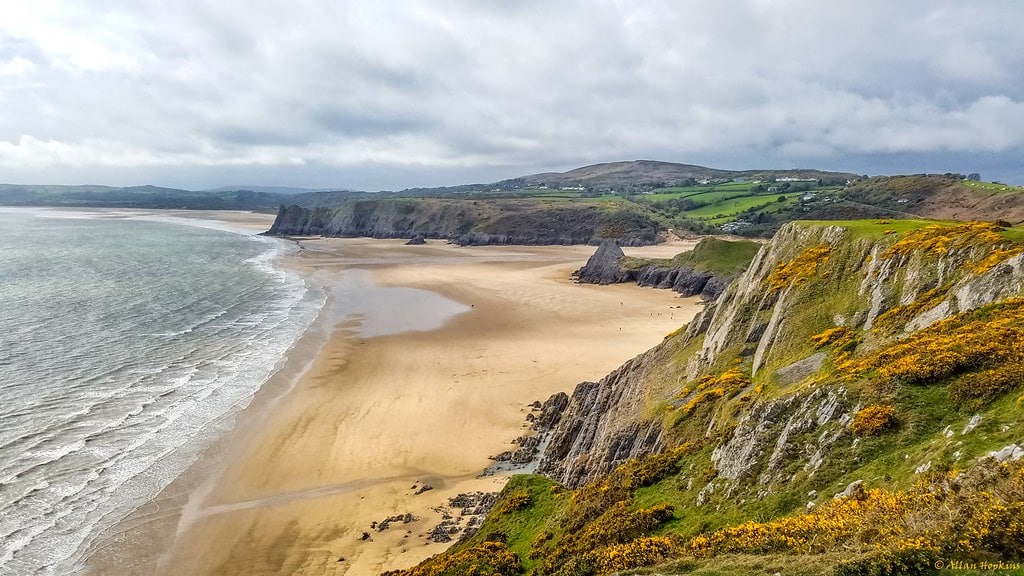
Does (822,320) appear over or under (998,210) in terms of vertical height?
under

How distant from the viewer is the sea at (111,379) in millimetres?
23281

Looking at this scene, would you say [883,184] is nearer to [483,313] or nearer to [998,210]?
[998,210]

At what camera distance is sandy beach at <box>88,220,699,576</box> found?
2192cm

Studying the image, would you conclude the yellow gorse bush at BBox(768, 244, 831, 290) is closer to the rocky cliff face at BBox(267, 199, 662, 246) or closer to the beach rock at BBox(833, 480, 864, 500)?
the beach rock at BBox(833, 480, 864, 500)

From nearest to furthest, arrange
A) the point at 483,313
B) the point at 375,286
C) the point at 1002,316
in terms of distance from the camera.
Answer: the point at 1002,316
the point at 483,313
the point at 375,286

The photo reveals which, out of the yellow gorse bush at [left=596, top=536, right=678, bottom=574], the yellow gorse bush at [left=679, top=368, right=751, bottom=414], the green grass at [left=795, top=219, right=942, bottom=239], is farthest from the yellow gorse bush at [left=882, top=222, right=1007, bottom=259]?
the yellow gorse bush at [left=596, top=536, right=678, bottom=574]

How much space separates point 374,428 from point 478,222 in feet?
400

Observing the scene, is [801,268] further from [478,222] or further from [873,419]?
[478,222]

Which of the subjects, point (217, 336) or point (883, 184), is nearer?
point (217, 336)

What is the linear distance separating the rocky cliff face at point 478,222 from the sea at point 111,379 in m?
72.3

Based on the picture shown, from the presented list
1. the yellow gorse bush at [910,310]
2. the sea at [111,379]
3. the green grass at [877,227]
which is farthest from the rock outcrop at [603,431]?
the sea at [111,379]

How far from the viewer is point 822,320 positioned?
64.9 feet

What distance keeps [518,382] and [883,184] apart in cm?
14487

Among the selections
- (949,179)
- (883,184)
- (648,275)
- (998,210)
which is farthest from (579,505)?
(883,184)
